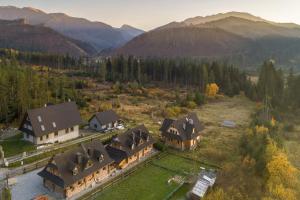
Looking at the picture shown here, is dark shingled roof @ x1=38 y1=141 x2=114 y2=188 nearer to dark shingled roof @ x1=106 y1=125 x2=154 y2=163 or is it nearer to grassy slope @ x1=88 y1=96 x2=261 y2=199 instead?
dark shingled roof @ x1=106 y1=125 x2=154 y2=163

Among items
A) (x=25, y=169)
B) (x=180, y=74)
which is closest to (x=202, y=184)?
(x=25, y=169)

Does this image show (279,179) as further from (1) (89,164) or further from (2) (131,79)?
(2) (131,79)

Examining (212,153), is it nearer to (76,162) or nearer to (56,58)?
(76,162)

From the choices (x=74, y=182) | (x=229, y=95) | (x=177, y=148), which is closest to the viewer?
(x=74, y=182)

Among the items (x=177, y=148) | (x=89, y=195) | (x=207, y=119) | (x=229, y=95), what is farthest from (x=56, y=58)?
(x=89, y=195)

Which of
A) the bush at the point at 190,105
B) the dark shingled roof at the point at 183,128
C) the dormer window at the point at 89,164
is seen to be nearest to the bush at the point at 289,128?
the dark shingled roof at the point at 183,128

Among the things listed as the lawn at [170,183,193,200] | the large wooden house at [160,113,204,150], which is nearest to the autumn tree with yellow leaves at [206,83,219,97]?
the large wooden house at [160,113,204,150]

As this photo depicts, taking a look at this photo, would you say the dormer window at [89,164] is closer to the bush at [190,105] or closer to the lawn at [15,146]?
the lawn at [15,146]
